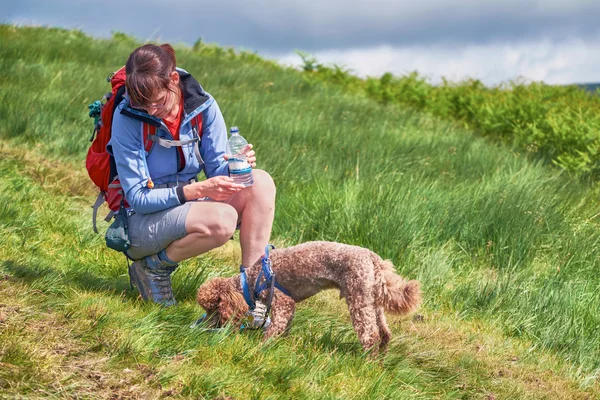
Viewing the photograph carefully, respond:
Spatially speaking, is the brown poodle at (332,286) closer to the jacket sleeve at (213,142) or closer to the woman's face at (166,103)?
the jacket sleeve at (213,142)

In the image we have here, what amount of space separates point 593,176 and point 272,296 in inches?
344

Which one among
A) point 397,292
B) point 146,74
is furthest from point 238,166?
point 397,292

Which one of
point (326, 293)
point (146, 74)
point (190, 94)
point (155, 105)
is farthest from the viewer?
point (326, 293)

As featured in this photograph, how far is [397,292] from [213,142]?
160cm

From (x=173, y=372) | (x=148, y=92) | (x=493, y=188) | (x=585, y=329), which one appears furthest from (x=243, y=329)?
(x=493, y=188)

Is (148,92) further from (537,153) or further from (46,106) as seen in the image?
(537,153)

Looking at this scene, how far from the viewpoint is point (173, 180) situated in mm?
4559

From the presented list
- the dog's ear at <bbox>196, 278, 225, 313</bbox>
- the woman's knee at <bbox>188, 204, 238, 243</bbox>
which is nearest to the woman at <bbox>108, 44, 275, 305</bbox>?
the woman's knee at <bbox>188, 204, 238, 243</bbox>

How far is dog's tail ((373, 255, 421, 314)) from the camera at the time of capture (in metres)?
3.85

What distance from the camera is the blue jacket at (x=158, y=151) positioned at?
4.30m

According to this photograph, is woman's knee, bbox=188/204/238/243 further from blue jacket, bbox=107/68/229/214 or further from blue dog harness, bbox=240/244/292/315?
blue dog harness, bbox=240/244/292/315

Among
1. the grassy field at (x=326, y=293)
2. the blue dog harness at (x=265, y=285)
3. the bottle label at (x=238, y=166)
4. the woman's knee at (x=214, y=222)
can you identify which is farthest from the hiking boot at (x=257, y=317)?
the bottle label at (x=238, y=166)

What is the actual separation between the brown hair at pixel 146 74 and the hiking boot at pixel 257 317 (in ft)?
4.54

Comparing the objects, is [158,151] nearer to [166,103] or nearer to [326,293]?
[166,103]
